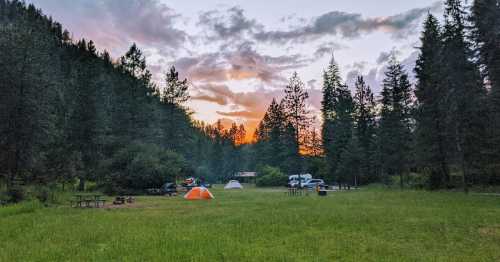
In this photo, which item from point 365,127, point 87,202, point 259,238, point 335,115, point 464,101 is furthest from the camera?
point 335,115

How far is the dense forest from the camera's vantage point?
28469 mm

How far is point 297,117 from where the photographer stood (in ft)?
192

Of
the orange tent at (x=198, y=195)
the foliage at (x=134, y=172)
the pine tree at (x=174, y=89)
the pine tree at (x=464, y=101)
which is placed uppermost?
the pine tree at (x=174, y=89)

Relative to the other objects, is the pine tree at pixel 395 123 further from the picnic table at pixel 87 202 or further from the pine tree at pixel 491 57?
the picnic table at pixel 87 202

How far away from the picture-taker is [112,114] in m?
52.2

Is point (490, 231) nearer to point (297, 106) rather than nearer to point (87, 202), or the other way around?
point (87, 202)

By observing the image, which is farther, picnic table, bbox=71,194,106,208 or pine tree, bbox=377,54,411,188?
pine tree, bbox=377,54,411,188

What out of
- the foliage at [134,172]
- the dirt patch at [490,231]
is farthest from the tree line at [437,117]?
the foliage at [134,172]

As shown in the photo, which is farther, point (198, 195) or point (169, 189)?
point (169, 189)

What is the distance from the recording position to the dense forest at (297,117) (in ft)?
93.4

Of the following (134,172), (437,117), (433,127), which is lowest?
(134,172)

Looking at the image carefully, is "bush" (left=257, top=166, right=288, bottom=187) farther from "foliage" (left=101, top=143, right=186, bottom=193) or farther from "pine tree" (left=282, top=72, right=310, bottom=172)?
"foliage" (left=101, top=143, right=186, bottom=193)

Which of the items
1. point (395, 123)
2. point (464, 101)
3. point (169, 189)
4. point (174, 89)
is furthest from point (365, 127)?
point (169, 189)

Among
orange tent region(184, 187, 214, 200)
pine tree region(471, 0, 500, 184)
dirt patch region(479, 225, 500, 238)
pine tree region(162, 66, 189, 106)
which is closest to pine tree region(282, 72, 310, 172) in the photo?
pine tree region(162, 66, 189, 106)
